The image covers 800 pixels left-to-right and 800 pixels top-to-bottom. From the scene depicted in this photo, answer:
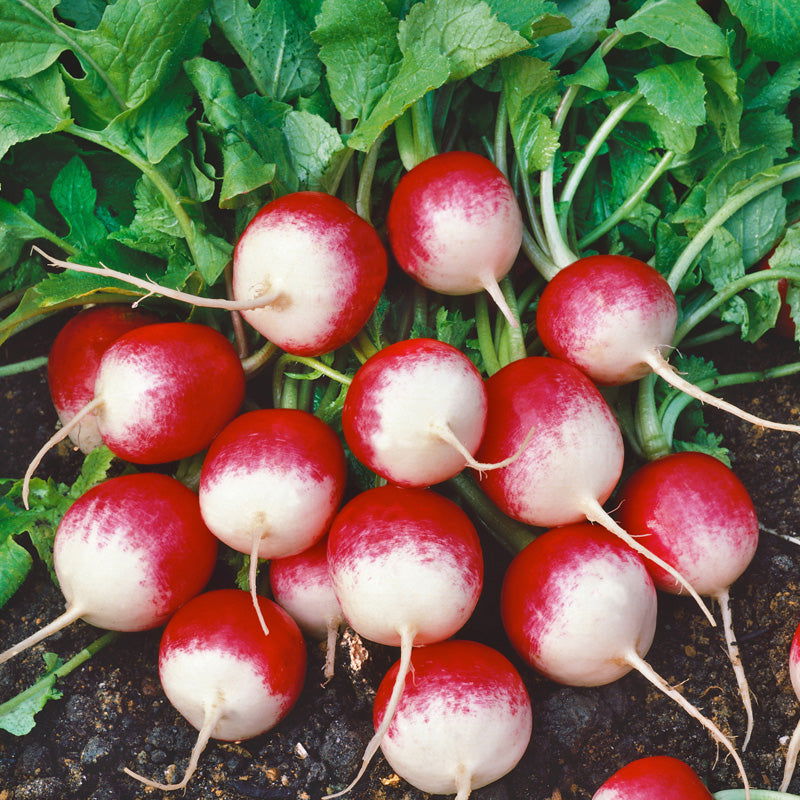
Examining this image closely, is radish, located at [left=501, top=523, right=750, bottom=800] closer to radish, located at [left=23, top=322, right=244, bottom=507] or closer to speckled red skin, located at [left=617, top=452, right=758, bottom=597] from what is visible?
speckled red skin, located at [left=617, top=452, right=758, bottom=597]

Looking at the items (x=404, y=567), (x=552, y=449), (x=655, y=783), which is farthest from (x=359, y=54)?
(x=655, y=783)

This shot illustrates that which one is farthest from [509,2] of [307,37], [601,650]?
[601,650]

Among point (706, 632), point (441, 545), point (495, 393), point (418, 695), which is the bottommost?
point (706, 632)

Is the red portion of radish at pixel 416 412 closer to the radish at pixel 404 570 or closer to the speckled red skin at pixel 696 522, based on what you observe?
the radish at pixel 404 570

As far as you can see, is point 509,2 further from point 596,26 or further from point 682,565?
point 682,565

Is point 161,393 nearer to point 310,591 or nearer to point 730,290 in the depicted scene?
point 310,591
